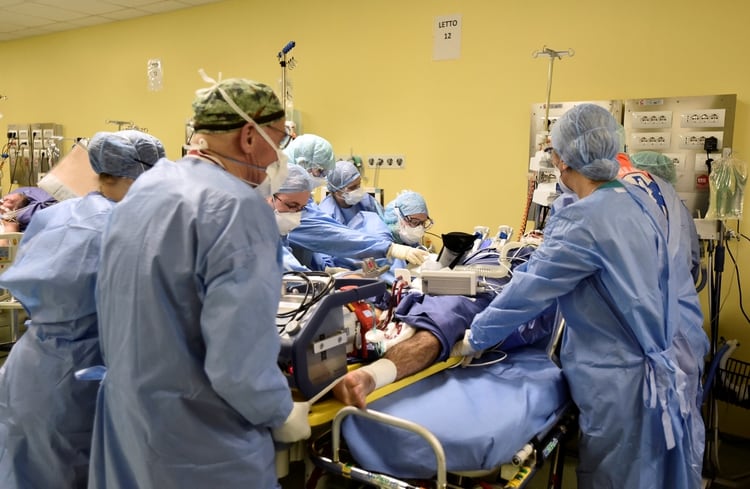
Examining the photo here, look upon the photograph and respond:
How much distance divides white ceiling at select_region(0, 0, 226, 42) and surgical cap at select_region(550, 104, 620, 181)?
3930mm

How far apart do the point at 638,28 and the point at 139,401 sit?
346 centimetres

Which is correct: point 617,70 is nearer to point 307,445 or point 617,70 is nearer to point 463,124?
point 463,124

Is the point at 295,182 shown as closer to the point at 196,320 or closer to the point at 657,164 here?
the point at 196,320

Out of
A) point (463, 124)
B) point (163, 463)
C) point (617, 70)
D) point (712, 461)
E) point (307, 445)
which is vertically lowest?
point (712, 461)

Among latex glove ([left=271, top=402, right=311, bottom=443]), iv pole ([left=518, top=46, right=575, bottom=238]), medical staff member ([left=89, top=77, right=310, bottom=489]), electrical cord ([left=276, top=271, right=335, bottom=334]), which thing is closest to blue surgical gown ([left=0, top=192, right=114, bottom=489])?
medical staff member ([left=89, top=77, right=310, bottom=489])

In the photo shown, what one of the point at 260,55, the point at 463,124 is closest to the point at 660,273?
the point at 463,124

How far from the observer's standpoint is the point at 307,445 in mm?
1659

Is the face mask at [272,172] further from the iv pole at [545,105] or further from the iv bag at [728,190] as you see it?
the iv bag at [728,190]

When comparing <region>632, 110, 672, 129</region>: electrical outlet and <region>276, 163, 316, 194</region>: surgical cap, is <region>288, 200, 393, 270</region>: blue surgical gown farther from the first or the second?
<region>632, 110, 672, 129</region>: electrical outlet

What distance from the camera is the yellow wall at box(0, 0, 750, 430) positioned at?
10.9ft

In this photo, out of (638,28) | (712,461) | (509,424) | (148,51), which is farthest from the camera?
(148,51)

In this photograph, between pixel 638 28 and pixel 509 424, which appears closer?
pixel 509 424

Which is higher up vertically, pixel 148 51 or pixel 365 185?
pixel 148 51

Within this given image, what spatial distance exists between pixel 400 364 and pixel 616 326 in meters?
0.72
